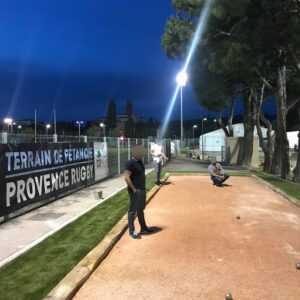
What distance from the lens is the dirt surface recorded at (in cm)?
575

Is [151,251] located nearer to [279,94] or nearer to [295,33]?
→ [295,33]

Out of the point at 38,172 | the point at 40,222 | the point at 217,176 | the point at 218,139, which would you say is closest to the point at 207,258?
the point at 40,222

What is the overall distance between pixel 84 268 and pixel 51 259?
76cm

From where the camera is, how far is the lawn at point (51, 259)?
221 inches

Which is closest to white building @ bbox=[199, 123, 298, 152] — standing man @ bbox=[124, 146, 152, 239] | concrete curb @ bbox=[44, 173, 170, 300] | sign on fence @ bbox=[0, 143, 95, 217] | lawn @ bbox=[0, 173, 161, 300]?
sign on fence @ bbox=[0, 143, 95, 217]

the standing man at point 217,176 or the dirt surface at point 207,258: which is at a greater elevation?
the standing man at point 217,176

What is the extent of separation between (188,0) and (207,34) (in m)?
3.77

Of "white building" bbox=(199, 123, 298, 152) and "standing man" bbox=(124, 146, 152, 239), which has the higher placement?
"white building" bbox=(199, 123, 298, 152)

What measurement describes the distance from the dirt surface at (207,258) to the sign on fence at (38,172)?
288 cm

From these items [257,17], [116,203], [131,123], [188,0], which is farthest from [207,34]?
[131,123]

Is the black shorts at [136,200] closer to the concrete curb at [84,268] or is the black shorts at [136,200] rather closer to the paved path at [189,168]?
the concrete curb at [84,268]

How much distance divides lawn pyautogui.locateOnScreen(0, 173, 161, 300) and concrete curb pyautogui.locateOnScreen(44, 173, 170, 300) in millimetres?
102

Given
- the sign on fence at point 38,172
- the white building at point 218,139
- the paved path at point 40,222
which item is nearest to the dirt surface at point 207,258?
Result: the paved path at point 40,222

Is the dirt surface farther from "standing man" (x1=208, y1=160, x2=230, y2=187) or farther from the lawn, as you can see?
"standing man" (x1=208, y1=160, x2=230, y2=187)
